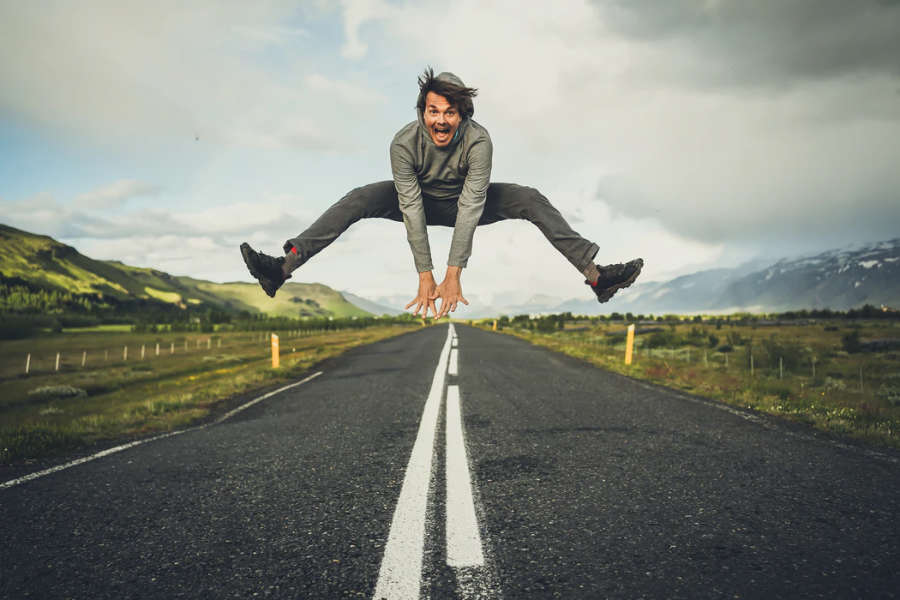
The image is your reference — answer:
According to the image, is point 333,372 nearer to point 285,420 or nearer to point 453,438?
point 285,420

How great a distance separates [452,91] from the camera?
2.81 metres

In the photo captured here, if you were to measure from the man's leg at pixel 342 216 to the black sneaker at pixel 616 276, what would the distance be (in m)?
1.62

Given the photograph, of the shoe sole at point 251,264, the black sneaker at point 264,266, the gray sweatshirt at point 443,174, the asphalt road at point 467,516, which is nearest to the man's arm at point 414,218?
the gray sweatshirt at point 443,174

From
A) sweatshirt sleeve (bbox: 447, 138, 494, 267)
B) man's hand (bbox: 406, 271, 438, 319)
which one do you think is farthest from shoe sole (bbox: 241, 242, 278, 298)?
sweatshirt sleeve (bbox: 447, 138, 494, 267)

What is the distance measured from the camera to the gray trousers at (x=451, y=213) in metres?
3.18

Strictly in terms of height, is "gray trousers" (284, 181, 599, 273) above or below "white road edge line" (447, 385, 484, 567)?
above

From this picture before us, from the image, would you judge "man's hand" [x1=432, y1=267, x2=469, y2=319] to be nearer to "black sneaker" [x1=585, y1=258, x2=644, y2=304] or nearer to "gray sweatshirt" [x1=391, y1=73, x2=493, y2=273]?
"gray sweatshirt" [x1=391, y1=73, x2=493, y2=273]

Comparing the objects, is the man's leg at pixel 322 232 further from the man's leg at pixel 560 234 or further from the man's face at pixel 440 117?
the man's leg at pixel 560 234

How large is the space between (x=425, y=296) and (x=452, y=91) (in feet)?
4.19

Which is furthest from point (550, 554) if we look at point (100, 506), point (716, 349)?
point (716, 349)

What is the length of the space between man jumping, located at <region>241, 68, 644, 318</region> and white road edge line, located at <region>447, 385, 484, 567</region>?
131 cm

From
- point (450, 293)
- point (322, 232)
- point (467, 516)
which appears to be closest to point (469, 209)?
point (450, 293)

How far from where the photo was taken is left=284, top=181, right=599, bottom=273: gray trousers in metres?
3.18

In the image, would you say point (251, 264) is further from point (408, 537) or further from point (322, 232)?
point (408, 537)
